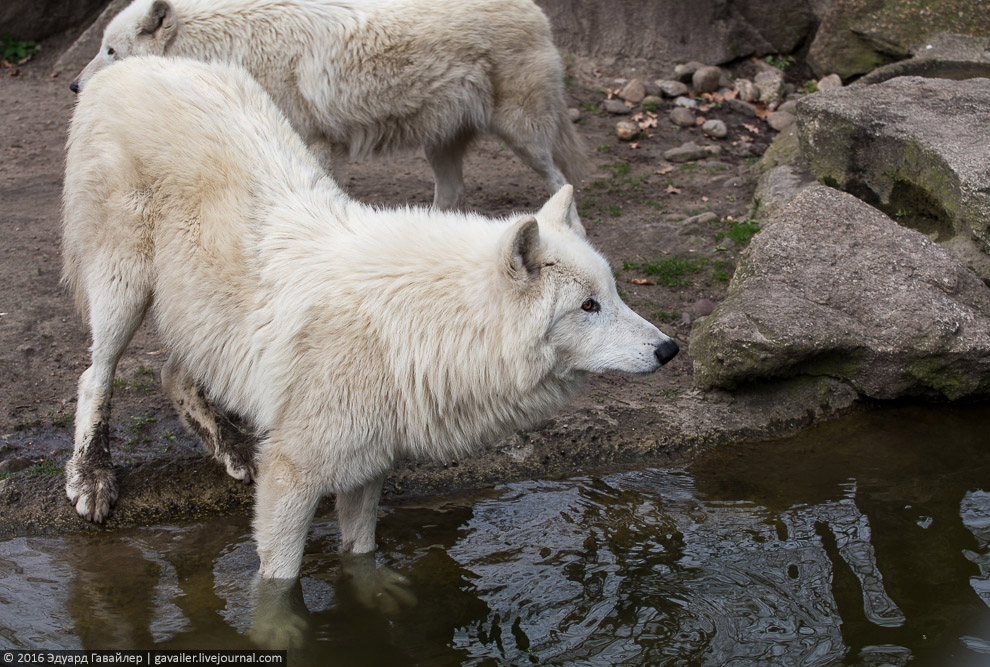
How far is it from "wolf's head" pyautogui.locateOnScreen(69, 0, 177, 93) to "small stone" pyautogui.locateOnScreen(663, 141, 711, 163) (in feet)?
16.1

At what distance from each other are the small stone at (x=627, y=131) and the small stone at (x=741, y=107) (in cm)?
129

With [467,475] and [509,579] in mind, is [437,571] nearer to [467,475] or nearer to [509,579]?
[509,579]

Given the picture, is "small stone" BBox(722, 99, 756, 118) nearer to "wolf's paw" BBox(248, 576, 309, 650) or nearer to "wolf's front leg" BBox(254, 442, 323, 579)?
"wolf's front leg" BBox(254, 442, 323, 579)

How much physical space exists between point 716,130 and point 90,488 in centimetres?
739

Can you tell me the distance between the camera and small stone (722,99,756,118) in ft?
33.4

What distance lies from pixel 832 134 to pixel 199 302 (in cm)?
536

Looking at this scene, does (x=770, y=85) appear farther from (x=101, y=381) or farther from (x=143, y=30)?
(x=101, y=381)

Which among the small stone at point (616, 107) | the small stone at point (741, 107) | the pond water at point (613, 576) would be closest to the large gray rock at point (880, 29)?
the small stone at point (741, 107)

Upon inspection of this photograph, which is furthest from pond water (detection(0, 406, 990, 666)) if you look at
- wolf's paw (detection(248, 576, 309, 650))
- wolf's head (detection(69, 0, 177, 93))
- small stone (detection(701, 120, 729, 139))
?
small stone (detection(701, 120, 729, 139))

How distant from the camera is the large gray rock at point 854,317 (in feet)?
17.3

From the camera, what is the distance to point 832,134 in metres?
7.25

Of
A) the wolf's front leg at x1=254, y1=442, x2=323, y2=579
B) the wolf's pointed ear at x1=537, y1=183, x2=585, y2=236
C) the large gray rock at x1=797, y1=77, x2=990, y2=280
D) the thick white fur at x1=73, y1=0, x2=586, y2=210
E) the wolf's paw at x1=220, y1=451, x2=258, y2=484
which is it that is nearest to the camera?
the wolf's front leg at x1=254, y1=442, x2=323, y2=579

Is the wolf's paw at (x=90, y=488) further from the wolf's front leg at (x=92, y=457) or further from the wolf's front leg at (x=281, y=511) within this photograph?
the wolf's front leg at (x=281, y=511)

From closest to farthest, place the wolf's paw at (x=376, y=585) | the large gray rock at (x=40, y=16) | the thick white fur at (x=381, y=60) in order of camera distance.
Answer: the wolf's paw at (x=376, y=585), the thick white fur at (x=381, y=60), the large gray rock at (x=40, y=16)
